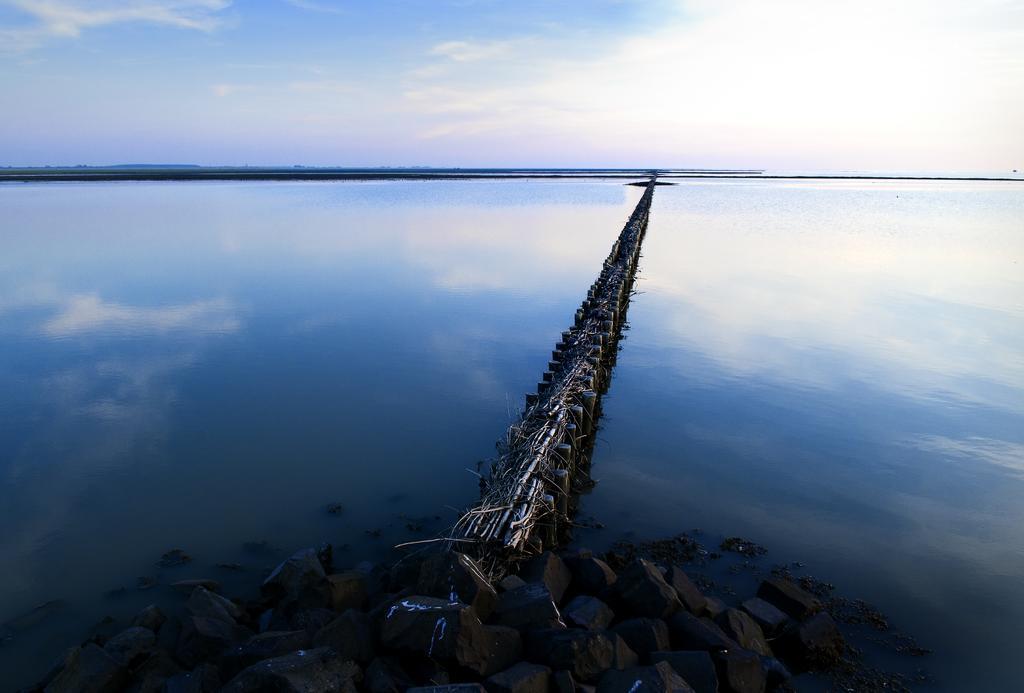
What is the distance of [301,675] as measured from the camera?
3.36 m

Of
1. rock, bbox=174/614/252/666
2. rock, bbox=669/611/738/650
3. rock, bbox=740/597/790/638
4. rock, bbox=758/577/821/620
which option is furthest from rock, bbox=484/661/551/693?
rock, bbox=758/577/821/620

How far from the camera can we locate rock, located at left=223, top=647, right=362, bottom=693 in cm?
330

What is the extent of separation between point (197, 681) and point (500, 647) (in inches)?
66.0

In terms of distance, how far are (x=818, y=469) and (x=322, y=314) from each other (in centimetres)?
1078

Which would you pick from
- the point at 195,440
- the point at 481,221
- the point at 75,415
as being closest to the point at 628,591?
the point at 195,440

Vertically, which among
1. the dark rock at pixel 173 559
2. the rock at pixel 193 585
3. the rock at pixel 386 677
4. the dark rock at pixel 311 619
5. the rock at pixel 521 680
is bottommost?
the dark rock at pixel 173 559

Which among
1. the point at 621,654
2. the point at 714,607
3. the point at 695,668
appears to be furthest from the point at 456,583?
the point at 714,607

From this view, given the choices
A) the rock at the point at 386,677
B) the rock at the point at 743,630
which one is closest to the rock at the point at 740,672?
the rock at the point at 743,630

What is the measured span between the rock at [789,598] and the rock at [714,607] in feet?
1.29

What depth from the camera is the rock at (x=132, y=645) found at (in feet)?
13.5

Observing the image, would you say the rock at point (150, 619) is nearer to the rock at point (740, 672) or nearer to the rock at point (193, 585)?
the rock at point (193, 585)

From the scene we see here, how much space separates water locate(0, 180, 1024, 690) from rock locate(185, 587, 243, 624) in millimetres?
699

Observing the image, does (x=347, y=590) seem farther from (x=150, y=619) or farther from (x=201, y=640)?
(x=150, y=619)

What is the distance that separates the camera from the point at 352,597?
465 centimetres
